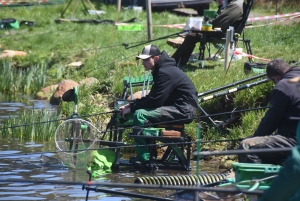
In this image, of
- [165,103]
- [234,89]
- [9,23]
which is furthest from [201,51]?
[9,23]

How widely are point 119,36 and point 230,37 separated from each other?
244 inches

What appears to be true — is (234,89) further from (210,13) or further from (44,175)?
(210,13)

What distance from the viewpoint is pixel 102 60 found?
16922mm

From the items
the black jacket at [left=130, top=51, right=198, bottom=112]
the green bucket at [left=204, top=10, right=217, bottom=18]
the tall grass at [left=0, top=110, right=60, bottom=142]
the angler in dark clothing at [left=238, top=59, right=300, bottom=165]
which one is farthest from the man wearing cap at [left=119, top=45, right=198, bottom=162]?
the green bucket at [left=204, top=10, right=217, bottom=18]

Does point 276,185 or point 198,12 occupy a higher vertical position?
point 198,12

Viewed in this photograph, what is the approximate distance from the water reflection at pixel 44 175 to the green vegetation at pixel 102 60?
75 cm

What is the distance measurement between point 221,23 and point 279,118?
6.39 m

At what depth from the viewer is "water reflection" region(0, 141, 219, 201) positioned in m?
8.62

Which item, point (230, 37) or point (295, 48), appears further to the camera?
point (295, 48)

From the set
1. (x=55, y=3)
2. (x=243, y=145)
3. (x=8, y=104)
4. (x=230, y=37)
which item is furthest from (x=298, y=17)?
(x=243, y=145)

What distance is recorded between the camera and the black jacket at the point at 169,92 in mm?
9797

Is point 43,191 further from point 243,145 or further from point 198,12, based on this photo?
point 198,12

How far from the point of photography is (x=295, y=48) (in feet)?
48.9

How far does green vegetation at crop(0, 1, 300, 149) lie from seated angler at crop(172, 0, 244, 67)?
12.4 inches
